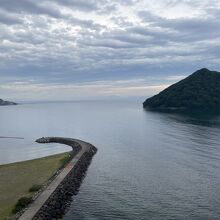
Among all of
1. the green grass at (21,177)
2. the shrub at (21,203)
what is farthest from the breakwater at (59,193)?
the green grass at (21,177)

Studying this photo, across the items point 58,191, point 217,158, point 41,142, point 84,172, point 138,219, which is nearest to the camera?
point 138,219

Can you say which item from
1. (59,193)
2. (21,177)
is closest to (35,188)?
(59,193)

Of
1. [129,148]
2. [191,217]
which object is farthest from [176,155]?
[191,217]

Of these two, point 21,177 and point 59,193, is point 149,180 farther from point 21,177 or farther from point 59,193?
point 21,177

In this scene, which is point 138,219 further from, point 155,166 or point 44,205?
point 155,166

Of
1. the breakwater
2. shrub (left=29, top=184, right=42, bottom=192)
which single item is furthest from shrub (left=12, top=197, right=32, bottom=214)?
shrub (left=29, top=184, right=42, bottom=192)

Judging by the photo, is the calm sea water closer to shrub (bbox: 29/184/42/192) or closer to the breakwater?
the breakwater
